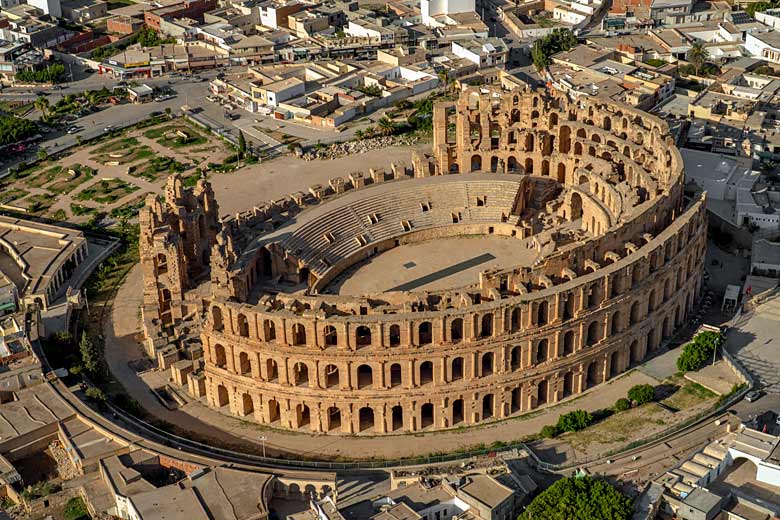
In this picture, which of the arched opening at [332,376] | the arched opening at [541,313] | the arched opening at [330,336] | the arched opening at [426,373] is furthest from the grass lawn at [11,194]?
the arched opening at [541,313]

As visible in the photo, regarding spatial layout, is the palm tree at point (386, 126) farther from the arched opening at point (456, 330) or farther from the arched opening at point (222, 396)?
the arched opening at point (456, 330)

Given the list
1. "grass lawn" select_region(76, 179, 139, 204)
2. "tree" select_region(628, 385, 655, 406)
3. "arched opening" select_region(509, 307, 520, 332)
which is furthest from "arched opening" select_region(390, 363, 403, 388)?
"grass lawn" select_region(76, 179, 139, 204)

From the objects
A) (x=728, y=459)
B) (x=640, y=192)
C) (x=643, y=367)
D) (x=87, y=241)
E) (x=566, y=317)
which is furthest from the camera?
(x=87, y=241)

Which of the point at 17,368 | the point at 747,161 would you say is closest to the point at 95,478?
the point at 17,368

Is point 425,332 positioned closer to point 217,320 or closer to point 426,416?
point 426,416

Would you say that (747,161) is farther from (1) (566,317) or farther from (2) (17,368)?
(2) (17,368)

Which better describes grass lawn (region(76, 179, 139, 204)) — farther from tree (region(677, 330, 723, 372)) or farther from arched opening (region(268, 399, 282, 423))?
tree (region(677, 330, 723, 372))

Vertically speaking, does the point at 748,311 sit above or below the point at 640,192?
below
